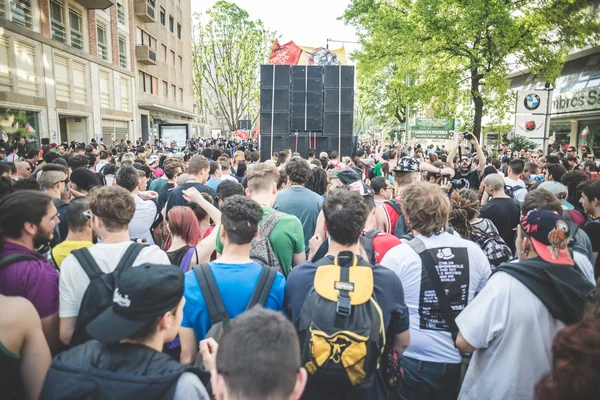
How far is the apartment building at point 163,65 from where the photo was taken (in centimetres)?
2834

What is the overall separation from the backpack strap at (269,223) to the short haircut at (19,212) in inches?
60.0

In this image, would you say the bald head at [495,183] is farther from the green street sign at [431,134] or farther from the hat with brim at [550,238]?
the green street sign at [431,134]

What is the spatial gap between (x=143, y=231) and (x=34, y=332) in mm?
2842

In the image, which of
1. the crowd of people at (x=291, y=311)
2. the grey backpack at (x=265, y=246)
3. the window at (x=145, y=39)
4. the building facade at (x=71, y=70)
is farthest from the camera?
the window at (x=145, y=39)

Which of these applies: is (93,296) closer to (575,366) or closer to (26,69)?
(575,366)

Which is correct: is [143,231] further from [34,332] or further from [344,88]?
[344,88]

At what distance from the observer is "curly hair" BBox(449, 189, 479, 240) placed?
3.76m

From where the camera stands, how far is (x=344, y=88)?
495 inches

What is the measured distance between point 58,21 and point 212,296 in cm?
2207

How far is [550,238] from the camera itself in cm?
215

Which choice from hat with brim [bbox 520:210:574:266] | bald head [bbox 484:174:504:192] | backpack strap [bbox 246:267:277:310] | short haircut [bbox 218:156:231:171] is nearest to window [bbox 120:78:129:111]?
short haircut [bbox 218:156:231:171]

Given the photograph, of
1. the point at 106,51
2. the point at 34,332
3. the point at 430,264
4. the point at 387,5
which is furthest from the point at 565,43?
the point at 106,51

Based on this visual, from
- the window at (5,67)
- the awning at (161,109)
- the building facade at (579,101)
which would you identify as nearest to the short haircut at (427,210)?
the window at (5,67)

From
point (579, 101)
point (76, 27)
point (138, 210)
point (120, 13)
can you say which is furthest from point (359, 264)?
point (120, 13)
